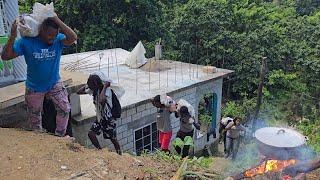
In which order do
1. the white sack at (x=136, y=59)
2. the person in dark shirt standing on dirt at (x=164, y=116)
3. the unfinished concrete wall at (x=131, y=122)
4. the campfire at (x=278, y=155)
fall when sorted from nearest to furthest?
the campfire at (x=278, y=155) < the person in dark shirt standing on dirt at (x=164, y=116) < the unfinished concrete wall at (x=131, y=122) < the white sack at (x=136, y=59)

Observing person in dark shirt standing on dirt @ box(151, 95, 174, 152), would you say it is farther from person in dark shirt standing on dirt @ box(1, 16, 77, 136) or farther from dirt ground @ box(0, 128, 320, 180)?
dirt ground @ box(0, 128, 320, 180)

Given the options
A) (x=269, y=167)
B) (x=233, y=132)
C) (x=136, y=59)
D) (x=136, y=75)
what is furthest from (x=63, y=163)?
(x=136, y=59)

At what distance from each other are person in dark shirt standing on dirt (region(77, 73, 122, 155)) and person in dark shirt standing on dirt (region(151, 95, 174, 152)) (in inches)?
35.0

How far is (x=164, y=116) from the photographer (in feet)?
20.9

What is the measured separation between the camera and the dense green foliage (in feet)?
57.1

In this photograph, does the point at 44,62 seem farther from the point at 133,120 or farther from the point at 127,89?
the point at 127,89

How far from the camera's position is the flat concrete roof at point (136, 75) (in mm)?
9711

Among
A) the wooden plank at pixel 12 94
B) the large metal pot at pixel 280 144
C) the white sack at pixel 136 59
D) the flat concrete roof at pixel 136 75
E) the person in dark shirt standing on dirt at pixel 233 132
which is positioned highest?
the wooden plank at pixel 12 94

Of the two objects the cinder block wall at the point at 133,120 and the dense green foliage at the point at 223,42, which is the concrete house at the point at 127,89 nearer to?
the cinder block wall at the point at 133,120

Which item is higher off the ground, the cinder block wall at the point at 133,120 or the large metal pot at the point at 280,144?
the large metal pot at the point at 280,144

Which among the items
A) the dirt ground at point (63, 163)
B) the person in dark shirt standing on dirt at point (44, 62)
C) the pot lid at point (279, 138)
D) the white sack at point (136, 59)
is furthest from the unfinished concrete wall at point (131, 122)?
the pot lid at point (279, 138)

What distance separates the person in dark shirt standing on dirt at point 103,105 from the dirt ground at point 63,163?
1.18 meters

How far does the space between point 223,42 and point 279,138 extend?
14229mm

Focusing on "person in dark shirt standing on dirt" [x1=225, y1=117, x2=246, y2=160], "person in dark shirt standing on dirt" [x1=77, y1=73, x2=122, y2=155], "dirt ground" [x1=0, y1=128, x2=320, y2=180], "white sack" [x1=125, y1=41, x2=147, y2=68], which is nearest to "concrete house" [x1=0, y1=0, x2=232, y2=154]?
"white sack" [x1=125, y1=41, x2=147, y2=68]
